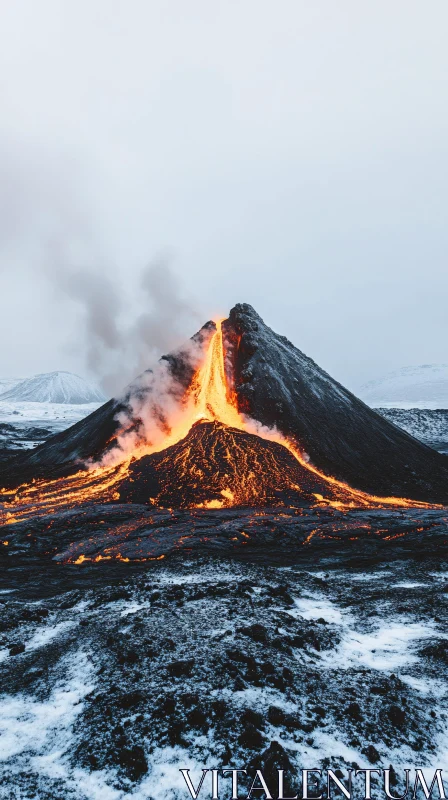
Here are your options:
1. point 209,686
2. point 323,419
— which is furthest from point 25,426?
point 209,686

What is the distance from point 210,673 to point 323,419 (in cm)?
2565

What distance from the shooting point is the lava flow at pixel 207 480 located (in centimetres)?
2052

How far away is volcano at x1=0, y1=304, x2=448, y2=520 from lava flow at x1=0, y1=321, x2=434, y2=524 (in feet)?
0.29

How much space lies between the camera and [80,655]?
698 centimetres

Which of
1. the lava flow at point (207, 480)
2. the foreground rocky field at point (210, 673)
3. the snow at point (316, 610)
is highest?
the lava flow at point (207, 480)

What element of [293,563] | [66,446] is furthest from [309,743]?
[66,446]

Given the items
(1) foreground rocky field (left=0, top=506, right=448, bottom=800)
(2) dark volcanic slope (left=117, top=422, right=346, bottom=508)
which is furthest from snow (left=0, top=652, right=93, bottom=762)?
(2) dark volcanic slope (left=117, top=422, right=346, bottom=508)

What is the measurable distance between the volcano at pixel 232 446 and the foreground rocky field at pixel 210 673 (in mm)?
8923

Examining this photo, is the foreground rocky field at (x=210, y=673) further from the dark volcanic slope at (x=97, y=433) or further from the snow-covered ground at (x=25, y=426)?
the snow-covered ground at (x=25, y=426)

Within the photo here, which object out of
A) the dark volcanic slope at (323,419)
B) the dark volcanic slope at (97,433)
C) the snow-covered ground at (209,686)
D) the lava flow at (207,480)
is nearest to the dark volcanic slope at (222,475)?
the lava flow at (207,480)

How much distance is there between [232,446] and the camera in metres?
25.7

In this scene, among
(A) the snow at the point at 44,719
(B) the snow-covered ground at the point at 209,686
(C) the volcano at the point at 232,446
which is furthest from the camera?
(C) the volcano at the point at 232,446

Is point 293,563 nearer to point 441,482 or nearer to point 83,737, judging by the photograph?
point 83,737

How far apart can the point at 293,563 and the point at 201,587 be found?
4588 millimetres
